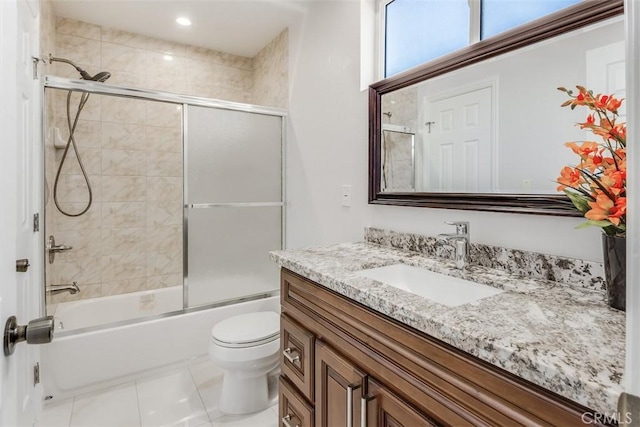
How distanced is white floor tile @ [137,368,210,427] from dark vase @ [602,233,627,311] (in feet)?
6.03

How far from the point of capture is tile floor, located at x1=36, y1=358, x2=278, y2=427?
171 centimetres

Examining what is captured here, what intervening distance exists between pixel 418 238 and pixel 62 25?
10.1 feet

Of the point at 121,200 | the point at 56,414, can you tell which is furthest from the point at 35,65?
the point at 56,414

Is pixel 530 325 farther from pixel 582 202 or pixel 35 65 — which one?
pixel 35 65

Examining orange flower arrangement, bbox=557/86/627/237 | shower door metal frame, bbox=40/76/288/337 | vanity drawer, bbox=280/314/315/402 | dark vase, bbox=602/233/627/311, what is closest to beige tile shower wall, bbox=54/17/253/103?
shower door metal frame, bbox=40/76/288/337

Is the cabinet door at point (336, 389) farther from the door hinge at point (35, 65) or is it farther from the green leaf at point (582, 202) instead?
the door hinge at point (35, 65)

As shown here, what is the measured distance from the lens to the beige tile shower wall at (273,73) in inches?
104

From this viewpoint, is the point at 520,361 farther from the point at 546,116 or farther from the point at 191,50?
the point at 191,50

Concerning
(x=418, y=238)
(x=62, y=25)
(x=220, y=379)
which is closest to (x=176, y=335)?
(x=220, y=379)

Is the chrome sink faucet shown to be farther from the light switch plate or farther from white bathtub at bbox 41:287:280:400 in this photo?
white bathtub at bbox 41:287:280:400

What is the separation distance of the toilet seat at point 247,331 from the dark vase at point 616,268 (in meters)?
1.51

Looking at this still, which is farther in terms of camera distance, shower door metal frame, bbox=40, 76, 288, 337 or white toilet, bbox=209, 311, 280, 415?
shower door metal frame, bbox=40, 76, 288, 337

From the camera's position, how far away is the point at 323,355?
110 cm

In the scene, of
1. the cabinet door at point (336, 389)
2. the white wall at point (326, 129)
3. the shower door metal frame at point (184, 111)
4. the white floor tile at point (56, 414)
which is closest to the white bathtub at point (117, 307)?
the shower door metal frame at point (184, 111)
